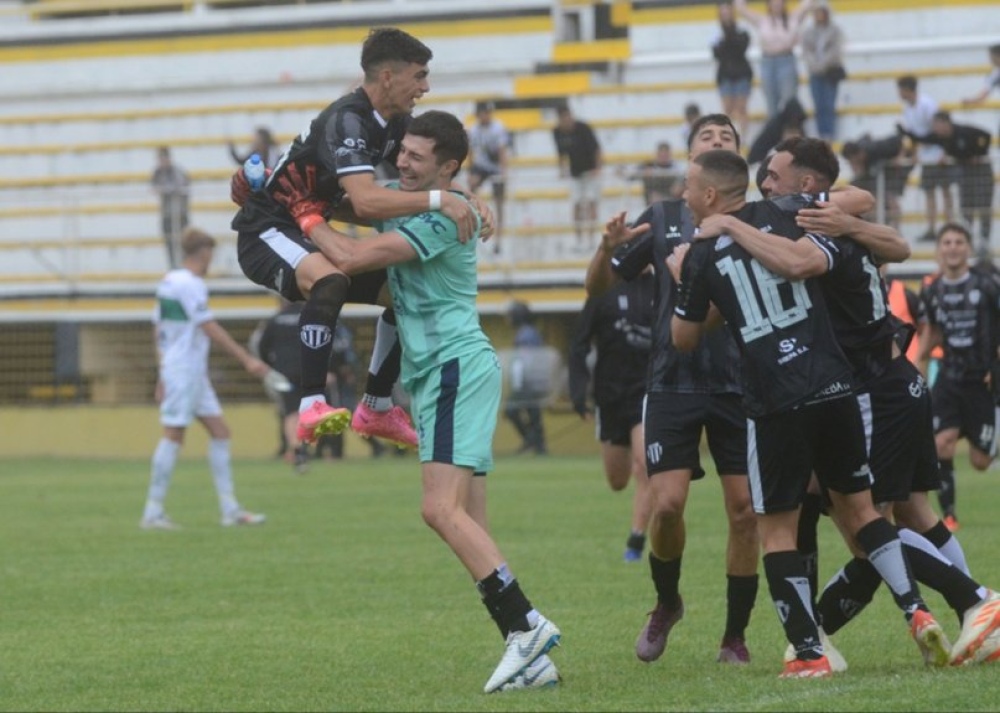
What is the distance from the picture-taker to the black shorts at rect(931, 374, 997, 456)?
15.7 metres

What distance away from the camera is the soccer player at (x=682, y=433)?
8938mm

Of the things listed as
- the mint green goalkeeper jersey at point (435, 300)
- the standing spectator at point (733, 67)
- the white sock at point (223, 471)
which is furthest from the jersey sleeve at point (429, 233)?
the standing spectator at point (733, 67)

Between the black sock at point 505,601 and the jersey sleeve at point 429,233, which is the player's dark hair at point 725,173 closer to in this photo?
the jersey sleeve at point 429,233

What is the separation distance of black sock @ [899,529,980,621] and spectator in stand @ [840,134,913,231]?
51.1ft

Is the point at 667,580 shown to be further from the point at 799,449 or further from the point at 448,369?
the point at 448,369

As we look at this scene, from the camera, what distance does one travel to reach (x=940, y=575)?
842cm

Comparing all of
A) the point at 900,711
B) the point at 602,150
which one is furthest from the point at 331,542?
the point at 602,150

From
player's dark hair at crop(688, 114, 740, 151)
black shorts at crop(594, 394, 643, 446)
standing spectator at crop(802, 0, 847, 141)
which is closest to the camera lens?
player's dark hair at crop(688, 114, 740, 151)

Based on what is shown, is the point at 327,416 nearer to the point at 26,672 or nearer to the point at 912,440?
the point at 26,672

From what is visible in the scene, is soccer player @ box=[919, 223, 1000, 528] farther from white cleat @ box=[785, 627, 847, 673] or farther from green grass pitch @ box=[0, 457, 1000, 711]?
white cleat @ box=[785, 627, 847, 673]

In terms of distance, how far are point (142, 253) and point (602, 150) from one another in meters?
7.08

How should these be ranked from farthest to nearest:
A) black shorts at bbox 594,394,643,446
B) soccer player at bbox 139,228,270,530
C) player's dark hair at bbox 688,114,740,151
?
soccer player at bbox 139,228,270,530, black shorts at bbox 594,394,643,446, player's dark hair at bbox 688,114,740,151

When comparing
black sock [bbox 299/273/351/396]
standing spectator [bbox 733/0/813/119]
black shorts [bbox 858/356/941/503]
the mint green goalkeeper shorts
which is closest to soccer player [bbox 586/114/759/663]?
black shorts [bbox 858/356/941/503]

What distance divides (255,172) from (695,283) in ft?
7.21
